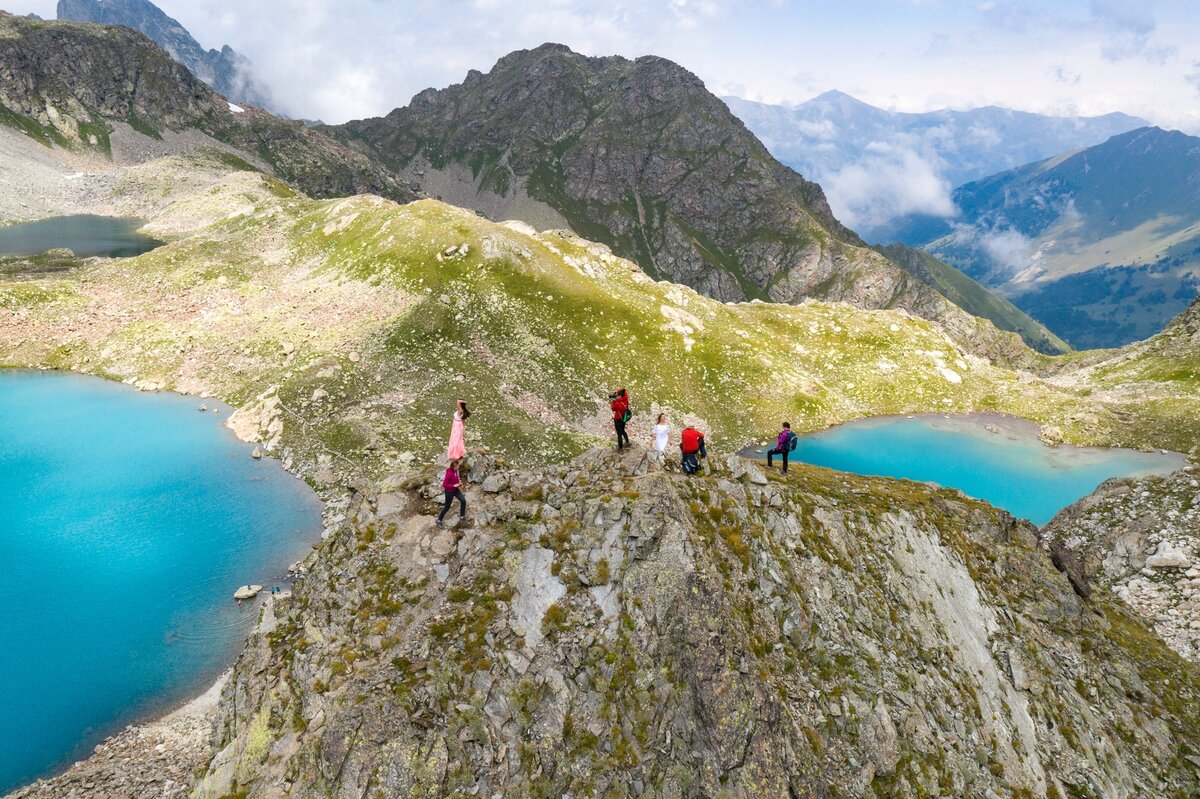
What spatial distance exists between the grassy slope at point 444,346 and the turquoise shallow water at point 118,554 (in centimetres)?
600

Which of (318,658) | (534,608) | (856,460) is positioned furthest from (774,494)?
(856,460)

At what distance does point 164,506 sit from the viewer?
149ft

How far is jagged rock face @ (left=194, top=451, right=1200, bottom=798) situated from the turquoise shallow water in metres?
17.4

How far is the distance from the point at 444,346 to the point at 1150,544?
68494 millimetres

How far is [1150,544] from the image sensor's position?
4150 cm

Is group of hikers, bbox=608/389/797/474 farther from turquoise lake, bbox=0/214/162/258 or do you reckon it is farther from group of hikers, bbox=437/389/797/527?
turquoise lake, bbox=0/214/162/258

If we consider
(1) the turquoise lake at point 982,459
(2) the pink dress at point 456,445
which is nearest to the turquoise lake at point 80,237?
(2) the pink dress at point 456,445

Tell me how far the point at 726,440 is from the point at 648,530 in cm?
5436

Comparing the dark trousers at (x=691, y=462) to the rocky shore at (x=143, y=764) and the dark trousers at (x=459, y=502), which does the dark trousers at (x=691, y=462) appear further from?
the rocky shore at (x=143, y=764)

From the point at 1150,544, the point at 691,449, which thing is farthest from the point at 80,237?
the point at 1150,544

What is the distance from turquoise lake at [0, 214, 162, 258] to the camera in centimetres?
12181

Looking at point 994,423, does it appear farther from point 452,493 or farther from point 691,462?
point 452,493

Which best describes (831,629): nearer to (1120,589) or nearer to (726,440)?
(1120,589)

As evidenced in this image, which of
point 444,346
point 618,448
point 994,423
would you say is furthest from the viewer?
point 994,423
